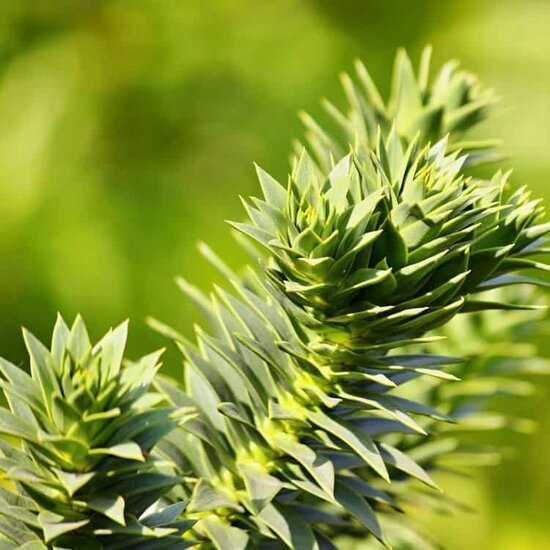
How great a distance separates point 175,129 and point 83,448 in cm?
74

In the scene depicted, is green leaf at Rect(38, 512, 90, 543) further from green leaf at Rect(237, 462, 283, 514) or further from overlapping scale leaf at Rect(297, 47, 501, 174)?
overlapping scale leaf at Rect(297, 47, 501, 174)

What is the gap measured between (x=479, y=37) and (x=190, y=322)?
52 cm

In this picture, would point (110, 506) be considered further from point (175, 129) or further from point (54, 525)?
point (175, 129)

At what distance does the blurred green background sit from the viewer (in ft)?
3.03

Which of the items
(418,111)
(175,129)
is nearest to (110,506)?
(418,111)

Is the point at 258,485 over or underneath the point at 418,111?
underneath

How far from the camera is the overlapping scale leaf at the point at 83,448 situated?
272 mm

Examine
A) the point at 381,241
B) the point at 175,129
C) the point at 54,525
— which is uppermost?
the point at 175,129

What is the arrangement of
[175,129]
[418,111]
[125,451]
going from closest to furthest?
[125,451] → [418,111] → [175,129]

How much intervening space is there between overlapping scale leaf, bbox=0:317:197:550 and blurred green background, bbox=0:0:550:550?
0.57m

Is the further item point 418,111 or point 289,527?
point 418,111

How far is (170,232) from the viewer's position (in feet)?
3.13

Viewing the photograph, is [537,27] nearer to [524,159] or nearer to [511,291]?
[524,159]

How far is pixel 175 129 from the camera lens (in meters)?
0.99
